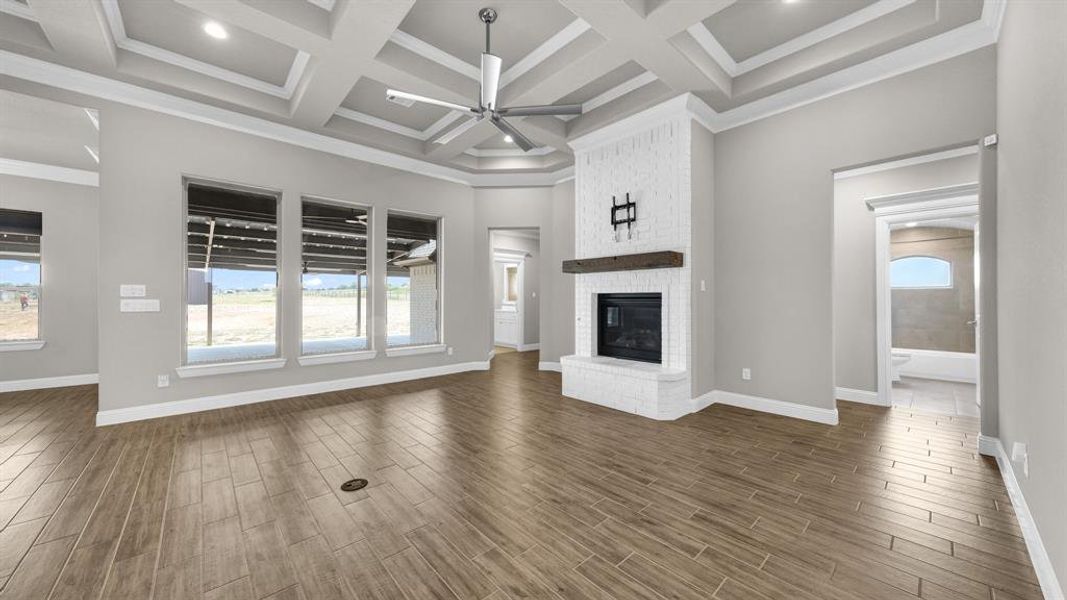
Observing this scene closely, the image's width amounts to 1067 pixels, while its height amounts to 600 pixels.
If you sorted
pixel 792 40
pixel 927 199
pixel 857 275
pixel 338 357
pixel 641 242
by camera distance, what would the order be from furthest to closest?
pixel 338 357
pixel 857 275
pixel 641 242
pixel 927 199
pixel 792 40

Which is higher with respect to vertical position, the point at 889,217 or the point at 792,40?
the point at 792,40

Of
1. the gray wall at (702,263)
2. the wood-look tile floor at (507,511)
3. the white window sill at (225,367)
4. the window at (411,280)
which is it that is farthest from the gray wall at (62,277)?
the gray wall at (702,263)

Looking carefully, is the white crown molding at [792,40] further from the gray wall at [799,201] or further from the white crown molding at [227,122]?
the white crown molding at [227,122]

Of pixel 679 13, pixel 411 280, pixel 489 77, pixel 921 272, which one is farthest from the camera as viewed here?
pixel 921 272

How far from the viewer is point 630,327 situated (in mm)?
4766

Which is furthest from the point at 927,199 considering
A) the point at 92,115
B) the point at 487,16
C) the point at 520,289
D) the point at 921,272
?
the point at 92,115

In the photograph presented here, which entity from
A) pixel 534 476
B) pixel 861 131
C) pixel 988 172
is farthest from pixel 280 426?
pixel 988 172

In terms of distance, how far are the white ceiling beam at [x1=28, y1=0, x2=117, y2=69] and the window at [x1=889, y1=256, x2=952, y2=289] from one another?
10389 mm

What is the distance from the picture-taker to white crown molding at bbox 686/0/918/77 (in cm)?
312

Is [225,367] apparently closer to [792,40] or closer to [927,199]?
[792,40]

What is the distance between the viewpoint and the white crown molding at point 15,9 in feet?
9.86

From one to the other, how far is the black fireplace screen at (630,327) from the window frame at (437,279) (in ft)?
8.70

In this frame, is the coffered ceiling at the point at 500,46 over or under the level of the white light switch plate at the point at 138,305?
over

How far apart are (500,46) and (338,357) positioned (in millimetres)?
4164
